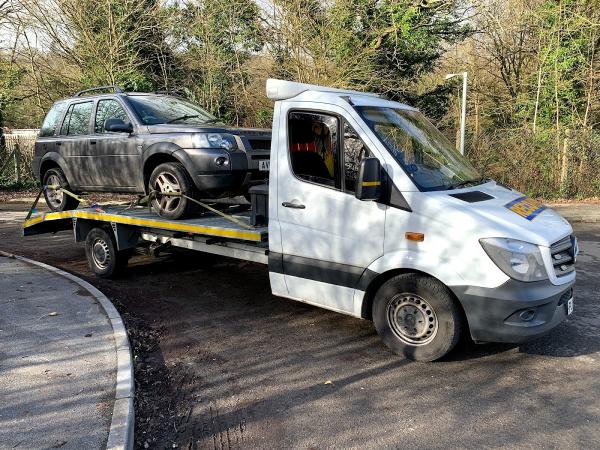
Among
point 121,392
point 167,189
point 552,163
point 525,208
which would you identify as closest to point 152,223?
point 167,189

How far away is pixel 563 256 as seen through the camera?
13.6ft

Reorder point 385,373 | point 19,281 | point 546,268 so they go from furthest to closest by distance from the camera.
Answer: point 19,281 → point 385,373 → point 546,268

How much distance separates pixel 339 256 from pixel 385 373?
1083 millimetres

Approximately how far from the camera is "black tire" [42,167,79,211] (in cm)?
774

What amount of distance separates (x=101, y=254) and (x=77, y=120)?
2079 millimetres

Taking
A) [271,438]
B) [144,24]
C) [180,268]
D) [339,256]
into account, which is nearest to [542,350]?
[339,256]

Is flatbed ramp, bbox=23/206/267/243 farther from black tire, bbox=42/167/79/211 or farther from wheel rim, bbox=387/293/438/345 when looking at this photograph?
wheel rim, bbox=387/293/438/345

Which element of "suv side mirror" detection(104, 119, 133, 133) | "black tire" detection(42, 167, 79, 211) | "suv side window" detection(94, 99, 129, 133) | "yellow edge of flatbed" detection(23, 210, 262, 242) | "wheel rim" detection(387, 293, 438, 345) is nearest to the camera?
"wheel rim" detection(387, 293, 438, 345)

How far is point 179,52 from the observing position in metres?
18.5

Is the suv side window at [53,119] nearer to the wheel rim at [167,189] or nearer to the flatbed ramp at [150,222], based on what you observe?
the flatbed ramp at [150,222]

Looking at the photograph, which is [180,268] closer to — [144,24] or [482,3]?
[144,24]

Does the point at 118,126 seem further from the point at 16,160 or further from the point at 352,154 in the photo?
the point at 16,160

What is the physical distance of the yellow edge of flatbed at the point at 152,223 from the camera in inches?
204

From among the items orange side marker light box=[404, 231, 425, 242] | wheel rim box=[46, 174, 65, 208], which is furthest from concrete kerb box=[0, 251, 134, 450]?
wheel rim box=[46, 174, 65, 208]
